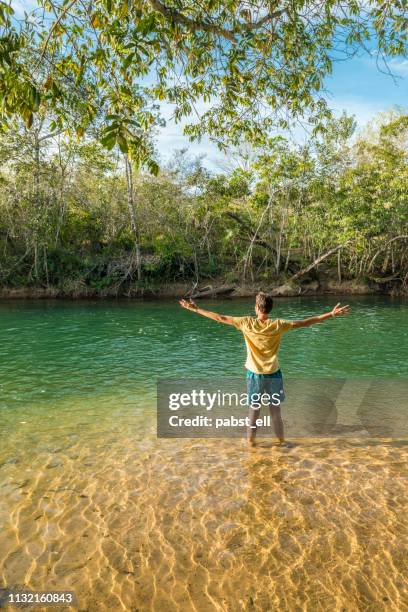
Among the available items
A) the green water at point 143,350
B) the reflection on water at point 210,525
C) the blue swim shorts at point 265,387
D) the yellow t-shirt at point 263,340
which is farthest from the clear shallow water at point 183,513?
the yellow t-shirt at point 263,340

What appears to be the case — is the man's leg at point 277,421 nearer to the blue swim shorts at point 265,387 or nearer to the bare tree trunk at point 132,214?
the blue swim shorts at point 265,387

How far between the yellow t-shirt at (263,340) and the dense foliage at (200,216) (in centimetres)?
2195

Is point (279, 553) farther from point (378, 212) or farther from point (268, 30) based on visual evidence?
point (378, 212)

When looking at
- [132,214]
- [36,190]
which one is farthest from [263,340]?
[36,190]

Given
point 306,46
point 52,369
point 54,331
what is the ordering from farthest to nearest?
point 54,331
point 52,369
point 306,46

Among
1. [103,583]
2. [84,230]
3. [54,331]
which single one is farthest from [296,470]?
[84,230]

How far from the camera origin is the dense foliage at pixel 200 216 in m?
26.2

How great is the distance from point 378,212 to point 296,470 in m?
23.4

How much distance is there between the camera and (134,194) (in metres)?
30.2

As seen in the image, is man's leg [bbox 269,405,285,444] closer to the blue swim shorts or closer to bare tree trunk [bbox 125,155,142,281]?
the blue swim shorts

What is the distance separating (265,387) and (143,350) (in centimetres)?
900

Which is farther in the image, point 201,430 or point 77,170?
point 77,170

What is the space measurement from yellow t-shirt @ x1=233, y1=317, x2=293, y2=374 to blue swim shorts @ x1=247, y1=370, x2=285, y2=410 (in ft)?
0.25

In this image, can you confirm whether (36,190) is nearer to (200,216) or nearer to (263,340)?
(200,216)
